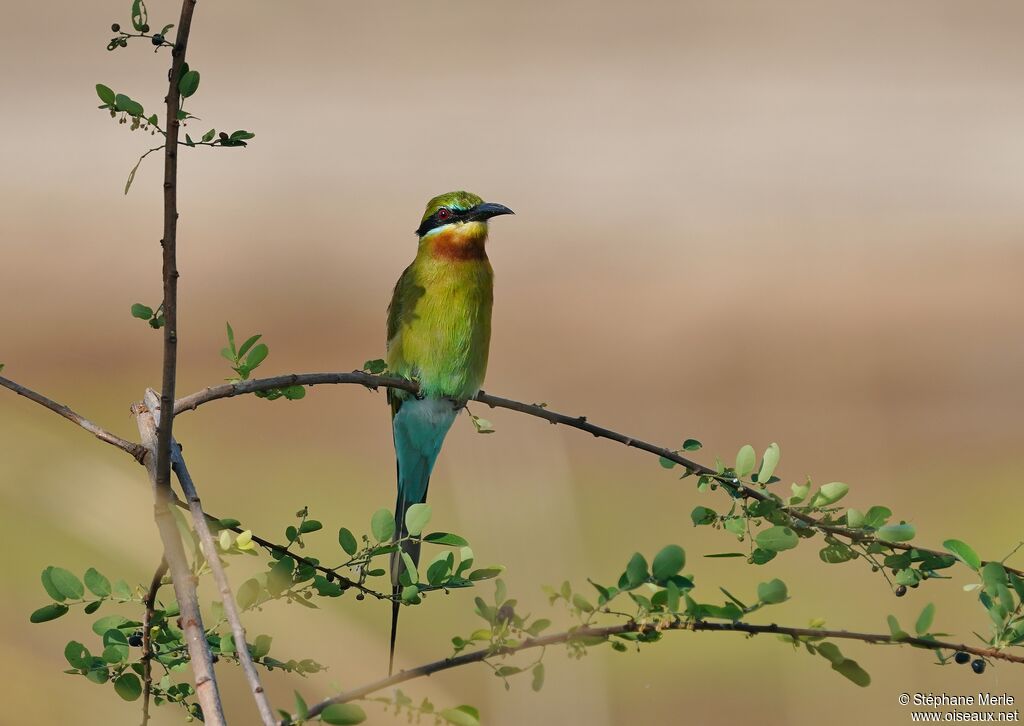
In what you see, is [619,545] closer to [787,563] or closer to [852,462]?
[787,563]

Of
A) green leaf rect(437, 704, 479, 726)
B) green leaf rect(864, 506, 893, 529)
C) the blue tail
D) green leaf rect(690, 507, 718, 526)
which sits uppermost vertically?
the blue tail

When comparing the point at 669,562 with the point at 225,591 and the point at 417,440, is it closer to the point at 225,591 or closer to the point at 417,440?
the point at 225,591

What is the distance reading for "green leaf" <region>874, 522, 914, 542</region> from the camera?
1.00 metres

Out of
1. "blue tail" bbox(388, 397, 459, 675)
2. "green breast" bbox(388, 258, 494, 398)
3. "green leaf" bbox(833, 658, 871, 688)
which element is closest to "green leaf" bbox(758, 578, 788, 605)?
"green leaf" bbox(833, 658, 871, 688)

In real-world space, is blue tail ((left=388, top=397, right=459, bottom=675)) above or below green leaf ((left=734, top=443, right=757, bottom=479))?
above

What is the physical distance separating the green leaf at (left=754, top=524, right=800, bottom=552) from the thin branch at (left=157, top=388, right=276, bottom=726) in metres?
0.43

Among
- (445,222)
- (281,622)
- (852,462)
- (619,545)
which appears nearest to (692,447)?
(281,622)

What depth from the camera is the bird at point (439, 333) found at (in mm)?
2141

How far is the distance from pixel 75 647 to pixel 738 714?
3.13m

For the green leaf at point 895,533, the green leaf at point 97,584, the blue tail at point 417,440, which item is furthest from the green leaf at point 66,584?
the blue tail at point 417,440

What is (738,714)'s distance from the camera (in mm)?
3809

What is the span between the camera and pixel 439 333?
221 centimetres

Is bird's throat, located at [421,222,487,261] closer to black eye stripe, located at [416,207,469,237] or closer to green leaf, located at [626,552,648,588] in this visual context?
black eye stripe, located at [416,207,469,237]

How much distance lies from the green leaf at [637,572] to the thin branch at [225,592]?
271 mm
